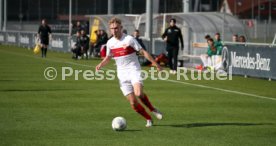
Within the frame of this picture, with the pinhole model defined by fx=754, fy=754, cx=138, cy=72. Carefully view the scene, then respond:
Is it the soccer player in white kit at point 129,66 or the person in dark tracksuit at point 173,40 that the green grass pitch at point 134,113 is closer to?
the soccer player in white kit at point 129,66

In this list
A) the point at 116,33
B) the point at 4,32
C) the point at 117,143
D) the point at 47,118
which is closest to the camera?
the point at 117,143

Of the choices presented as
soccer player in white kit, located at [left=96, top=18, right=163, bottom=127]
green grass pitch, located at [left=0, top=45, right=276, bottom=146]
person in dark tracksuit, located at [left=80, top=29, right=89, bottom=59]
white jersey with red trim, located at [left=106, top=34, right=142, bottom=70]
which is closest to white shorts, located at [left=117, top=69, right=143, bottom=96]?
soccer player in white kit, located at [left=96, top=18, right=163, bottom=127]

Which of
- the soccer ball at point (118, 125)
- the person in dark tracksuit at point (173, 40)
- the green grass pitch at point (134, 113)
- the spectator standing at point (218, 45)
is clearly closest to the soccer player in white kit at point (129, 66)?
the green grass pitch at point (134, 113)

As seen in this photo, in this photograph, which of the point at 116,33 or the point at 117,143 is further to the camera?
the point at 116,33

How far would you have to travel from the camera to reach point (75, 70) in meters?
31.4

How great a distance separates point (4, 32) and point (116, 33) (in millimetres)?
55723

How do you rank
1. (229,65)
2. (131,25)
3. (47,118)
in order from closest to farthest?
(47,118)
(229,65)
(131,25)

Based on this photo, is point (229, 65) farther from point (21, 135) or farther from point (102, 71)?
point (21, 135)

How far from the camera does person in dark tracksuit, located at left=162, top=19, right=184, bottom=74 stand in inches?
1180

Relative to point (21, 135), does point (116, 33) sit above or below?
above

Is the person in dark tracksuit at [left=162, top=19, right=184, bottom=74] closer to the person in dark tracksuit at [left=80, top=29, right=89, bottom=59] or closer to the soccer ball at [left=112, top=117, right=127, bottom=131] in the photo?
the person in dark tracksuit at [left=80, top=29, right=89, bottom=59]

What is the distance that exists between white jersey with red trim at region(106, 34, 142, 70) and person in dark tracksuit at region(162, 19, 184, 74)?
15754mm

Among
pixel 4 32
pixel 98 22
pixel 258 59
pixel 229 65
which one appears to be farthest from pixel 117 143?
pixel 4 32

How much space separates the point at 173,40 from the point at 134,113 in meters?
14.2
